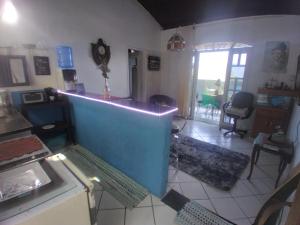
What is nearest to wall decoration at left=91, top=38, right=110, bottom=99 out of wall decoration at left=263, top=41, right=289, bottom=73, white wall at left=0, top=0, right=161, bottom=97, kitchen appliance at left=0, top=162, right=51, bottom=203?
white wall at left=0, top=0, right=161, bottom=97

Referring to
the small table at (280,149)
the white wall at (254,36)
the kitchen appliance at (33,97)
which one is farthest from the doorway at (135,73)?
the small table at (280,149)

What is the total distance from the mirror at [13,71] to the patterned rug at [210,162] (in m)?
2.78

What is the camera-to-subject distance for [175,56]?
5.02 metres

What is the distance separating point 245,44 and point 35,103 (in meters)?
4.44

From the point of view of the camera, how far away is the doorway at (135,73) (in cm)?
483

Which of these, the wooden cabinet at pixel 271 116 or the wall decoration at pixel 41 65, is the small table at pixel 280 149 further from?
the wall decoration at pixel 41 65

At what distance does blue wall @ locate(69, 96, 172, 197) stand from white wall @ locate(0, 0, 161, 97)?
109cm

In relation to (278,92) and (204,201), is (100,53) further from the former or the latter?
(278,92)

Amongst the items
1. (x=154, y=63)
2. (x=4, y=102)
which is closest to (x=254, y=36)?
(x=154, y=63)

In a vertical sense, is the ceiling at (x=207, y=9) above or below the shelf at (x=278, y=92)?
above

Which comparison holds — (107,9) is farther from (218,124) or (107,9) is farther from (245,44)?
(218,124)

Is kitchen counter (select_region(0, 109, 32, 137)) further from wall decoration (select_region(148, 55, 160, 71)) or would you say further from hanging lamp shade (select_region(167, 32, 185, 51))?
wall decoration (select_region(148, 55, 160, 71))

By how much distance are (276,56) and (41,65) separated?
4.59 m

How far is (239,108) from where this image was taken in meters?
3.88
